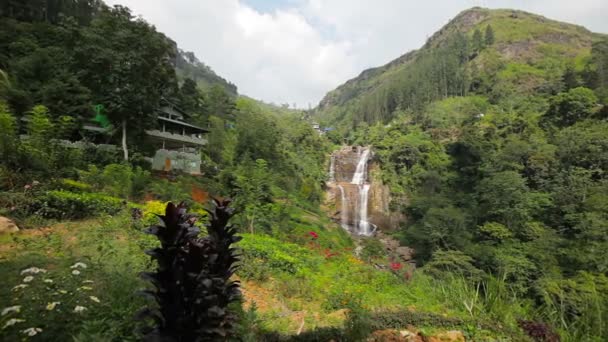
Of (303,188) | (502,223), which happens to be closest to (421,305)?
(502,223)

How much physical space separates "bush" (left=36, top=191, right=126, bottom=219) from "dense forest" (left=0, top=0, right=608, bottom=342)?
4cm

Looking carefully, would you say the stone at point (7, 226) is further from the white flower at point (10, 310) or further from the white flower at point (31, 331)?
the white flower at point (31, 331)

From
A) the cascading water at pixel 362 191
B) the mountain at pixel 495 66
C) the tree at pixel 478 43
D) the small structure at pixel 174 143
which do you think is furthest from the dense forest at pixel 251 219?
the tree at pixel 478 43

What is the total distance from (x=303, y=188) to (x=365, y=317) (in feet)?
86.3

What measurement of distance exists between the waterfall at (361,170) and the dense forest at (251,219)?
5.08 feet

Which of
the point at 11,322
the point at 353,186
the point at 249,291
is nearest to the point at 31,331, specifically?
the point at 11,322

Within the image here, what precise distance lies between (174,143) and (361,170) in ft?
79.8

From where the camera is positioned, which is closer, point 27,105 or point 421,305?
point 421,305

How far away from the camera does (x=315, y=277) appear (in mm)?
7242

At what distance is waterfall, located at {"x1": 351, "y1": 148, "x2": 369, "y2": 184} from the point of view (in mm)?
36831

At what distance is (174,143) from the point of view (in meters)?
22.1

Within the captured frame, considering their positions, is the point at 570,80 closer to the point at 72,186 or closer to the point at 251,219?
the point at 251,219

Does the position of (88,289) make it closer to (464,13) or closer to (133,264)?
(133,264)

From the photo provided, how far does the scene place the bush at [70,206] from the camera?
24.4 feet
